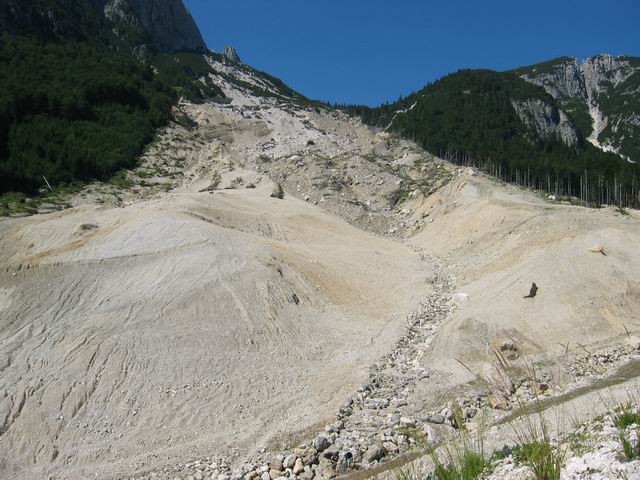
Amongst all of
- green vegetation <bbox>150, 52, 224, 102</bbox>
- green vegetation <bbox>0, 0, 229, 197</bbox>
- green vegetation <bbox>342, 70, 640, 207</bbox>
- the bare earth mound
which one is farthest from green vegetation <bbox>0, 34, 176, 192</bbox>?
green vegetation <bbox>342, 70, 640, 207</bbox>

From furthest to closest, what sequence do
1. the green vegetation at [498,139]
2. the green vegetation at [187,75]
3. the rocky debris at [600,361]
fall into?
the green vegetation at [187,75], the green vegetation at [498,139], the rocky debris at [600,361]

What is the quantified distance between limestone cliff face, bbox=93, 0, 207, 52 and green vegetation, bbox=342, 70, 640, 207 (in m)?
66.7

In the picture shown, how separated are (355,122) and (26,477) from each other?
119820 mm

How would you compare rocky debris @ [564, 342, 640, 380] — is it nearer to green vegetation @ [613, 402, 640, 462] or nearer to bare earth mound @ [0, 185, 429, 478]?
bare earth mound @ [0, 185, 429, 478]

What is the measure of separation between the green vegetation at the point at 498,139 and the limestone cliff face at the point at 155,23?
66704mm

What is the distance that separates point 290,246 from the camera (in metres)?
37.2

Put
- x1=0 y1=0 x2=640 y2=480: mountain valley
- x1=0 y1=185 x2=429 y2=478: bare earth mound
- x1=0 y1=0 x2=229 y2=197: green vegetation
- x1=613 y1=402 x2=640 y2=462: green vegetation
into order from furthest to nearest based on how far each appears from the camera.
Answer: x1=0 y1=0 x2=229 y2=197: green vegetation → x1=0 y1=185 x2=429 y2=478: bare earth mound → x1=0 y1=0 x2=640 y2=480: mountain valley → x1=613 y1=402 x2=640 y2=462: green vegetation

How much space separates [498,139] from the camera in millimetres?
124938

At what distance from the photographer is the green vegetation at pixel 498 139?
86500mm

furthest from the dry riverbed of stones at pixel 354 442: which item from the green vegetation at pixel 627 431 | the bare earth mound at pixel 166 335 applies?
the green vegetation at pixel 627 431

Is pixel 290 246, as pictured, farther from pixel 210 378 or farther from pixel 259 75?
pixel 259 75

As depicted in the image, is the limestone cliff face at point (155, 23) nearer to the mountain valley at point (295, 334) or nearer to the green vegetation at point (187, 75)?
the green vegetation at point (187, 75)

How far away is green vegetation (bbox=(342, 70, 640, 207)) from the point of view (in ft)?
284

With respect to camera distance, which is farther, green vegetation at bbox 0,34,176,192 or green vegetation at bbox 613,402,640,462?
green vegetation at bbox 0,34,176,192
